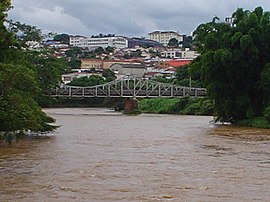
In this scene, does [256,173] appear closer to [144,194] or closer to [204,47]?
[144,194]

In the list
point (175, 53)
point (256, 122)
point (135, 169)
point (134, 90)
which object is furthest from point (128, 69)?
point (135, 169)

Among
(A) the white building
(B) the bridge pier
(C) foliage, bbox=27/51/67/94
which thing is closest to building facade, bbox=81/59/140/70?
(A) the white building

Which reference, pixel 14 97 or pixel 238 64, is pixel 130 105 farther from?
pixel 14 97

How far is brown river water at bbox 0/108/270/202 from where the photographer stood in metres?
13.8

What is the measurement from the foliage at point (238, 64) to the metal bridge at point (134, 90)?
28.7m

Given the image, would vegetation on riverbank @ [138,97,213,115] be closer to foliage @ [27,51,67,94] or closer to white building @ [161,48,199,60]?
foliage @ [27,51,67,94]

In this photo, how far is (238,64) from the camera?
3709 centimetres

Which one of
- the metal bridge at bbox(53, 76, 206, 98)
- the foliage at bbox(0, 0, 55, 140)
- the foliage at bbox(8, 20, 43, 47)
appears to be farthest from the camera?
the metal bridge at bbox(53, 76, 206, 98)

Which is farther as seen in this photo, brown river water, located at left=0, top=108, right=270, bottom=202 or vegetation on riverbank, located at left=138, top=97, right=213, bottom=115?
vegetation on riverbank, located at left=138, top=97, right=213, bottom=115

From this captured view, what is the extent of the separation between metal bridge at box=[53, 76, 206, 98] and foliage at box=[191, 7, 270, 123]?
2872cm

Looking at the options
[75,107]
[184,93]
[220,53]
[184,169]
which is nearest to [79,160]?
[184,169]

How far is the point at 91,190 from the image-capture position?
46.3 feet

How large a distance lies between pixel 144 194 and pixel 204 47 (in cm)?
2668

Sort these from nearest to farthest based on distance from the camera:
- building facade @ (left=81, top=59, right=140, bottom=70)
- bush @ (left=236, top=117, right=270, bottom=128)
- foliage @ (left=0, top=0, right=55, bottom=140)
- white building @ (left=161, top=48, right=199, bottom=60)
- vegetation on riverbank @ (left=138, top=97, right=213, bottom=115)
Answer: foliage @ (left=0, top=0, right=55, bottom=140), bush @ (left=236, top=117, right=270, bottom=128), vegetation on riverbank @ (left=138, top=97, right=213, bottom=115), building facade @ (left=81, top=59, right=140, bottom=70), white building @ (left=161, top=48, right=199, bottom=60)
